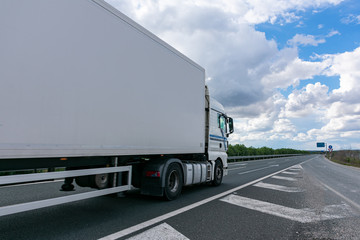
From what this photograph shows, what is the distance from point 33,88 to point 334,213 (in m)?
6.11

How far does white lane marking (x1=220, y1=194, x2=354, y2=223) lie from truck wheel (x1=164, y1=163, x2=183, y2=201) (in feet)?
3.91

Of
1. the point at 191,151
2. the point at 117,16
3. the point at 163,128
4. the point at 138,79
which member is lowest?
the point at 191,151

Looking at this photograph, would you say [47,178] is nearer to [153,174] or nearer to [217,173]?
[153,174]

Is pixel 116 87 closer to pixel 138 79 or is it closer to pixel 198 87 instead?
pixel 138 79

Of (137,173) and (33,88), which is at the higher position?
(33,88)

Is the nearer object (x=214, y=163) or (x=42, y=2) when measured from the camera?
(x=42, y=2)

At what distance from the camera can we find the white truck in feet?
9.64

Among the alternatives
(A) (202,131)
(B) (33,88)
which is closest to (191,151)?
(A) (202,131)

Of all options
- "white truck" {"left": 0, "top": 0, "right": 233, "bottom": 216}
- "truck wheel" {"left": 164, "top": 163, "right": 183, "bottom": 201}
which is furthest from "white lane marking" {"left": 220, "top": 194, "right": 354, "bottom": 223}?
"white truck" {"left": 0, "top": 0, "right": 233, "bottom": 216}

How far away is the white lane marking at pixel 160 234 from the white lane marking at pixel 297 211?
2355mm

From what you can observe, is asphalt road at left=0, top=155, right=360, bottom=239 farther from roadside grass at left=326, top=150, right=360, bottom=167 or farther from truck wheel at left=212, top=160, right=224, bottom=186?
roadside grass at left=326, top=150, right=360, bottom=167

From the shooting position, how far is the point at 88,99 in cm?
378

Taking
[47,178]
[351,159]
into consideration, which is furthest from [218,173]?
[351,159]

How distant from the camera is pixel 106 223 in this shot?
4031mm
